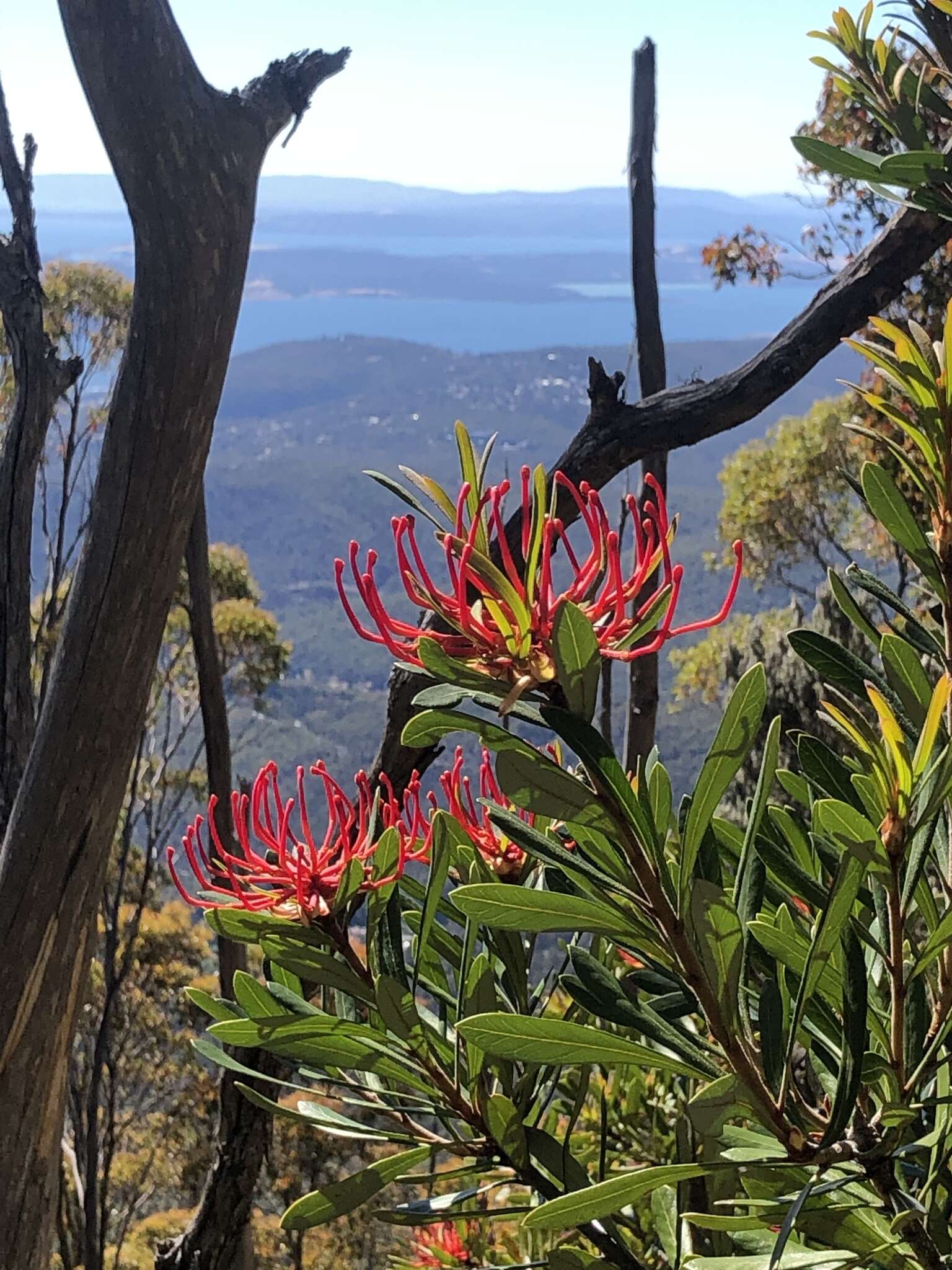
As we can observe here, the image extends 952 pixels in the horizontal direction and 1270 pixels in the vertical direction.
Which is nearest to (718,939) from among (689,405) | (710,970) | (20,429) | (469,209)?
(710,970)

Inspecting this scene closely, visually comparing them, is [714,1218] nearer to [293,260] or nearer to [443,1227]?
[443,1227]

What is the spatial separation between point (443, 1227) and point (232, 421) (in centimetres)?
6002

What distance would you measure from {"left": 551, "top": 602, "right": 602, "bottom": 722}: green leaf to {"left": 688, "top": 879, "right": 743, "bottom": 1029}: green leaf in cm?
7

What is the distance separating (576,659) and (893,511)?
0.59 ft

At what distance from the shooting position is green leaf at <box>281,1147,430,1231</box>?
0.51 meters

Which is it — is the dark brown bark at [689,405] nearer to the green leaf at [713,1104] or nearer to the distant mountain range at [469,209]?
the green leaf at [713,1104]

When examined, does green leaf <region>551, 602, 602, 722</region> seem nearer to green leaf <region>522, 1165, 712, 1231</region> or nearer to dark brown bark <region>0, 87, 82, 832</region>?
green leaf <region>522, 1165, 712, 1231</region>

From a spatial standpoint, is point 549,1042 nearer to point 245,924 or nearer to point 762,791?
point 762,791

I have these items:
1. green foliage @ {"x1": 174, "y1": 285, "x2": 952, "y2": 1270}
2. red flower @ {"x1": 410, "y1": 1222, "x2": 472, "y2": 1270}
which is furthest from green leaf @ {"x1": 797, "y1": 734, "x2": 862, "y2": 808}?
red flower @ {"x1": 410, "y1": 1222, "x2": 472, "y2": 1270}

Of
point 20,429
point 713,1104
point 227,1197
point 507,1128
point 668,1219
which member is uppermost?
point 20,429

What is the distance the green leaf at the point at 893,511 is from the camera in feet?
1.41

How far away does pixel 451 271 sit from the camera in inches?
3118

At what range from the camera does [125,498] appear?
1.42m

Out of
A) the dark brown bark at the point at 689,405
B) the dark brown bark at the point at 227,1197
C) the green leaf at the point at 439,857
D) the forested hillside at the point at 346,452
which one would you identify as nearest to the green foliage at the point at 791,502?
the dark brown bark at the point at 689,405
